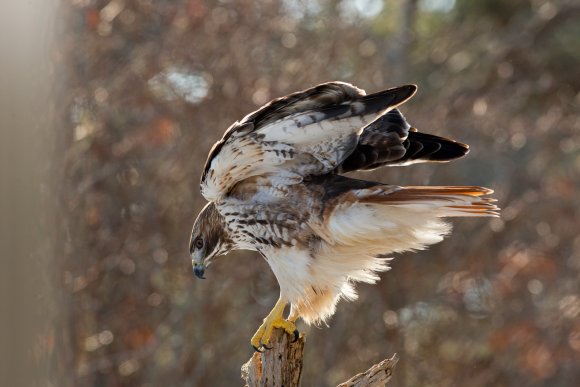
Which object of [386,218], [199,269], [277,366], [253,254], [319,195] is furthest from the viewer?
[253,254]

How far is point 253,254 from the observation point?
A: 901cm

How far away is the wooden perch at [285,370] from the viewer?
4125 mm

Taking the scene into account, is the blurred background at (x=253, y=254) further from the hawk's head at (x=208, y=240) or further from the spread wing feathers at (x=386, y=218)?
the spread wing feathers at (x=386, y=218)

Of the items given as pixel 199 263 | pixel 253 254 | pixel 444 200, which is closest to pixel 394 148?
pixel 444 200

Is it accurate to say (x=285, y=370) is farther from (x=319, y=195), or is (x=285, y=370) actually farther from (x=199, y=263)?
(x=199, y=263)

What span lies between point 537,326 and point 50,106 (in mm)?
5487

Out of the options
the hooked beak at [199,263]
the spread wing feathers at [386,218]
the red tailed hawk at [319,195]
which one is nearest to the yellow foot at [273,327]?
the red tailed hawk at [319,195]

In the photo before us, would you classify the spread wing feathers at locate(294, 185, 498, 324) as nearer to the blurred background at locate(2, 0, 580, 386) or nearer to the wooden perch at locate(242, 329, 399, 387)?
the wooden perch at locate(242, 329, 399, 387)

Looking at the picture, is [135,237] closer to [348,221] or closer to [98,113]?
[98,113]

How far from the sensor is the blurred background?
8766 mm

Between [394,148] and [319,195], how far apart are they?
16.0 inches

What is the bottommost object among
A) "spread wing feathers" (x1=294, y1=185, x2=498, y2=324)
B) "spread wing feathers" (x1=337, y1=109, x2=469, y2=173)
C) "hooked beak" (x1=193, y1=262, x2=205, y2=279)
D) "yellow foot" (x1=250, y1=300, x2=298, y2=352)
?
"hooked beak" (x1=193, y1=262, x2=205, y2=279)

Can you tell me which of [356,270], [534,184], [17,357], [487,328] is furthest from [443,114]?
[17,357]

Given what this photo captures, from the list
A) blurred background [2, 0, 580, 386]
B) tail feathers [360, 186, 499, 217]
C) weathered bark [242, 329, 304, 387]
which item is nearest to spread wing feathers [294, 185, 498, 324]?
tail feathers [360, 186, 499, 217]
